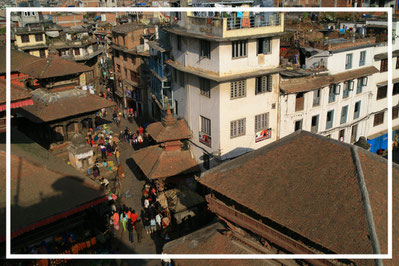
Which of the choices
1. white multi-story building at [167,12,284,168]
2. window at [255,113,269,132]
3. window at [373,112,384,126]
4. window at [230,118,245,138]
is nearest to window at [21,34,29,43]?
white multi-story building at [167,12,284,168]

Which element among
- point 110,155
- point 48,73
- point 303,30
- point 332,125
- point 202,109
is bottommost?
point 110,155

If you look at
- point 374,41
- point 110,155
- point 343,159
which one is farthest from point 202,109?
point 374,41

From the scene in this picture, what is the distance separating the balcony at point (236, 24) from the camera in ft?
84.8

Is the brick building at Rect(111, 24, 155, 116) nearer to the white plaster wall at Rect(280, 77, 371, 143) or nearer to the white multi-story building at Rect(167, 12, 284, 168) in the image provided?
the white multi-story building at Rect(167, 12, 284, 168)

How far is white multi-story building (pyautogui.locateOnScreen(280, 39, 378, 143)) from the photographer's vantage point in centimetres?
3125

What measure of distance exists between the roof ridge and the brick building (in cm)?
3392

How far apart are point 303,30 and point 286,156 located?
84.5 feet

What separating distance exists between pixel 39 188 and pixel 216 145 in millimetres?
14190

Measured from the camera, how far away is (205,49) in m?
27.7

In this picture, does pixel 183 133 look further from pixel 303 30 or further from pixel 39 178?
pixel 303 30

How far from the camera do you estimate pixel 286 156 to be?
17.0m

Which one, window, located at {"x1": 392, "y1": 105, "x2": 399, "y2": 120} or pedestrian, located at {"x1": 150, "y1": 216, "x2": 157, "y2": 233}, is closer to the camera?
pedestrian, located at {"x1": 150, "y1": 216, "x2": 157, "y2": 233}

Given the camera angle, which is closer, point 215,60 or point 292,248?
point 292,248

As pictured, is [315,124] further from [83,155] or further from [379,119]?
[83,155]
